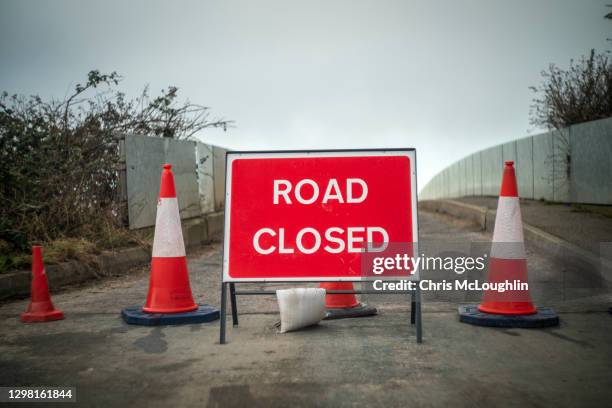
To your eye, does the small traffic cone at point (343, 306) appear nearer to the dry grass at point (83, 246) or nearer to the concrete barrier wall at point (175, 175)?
the dry grass at point (83, 246)

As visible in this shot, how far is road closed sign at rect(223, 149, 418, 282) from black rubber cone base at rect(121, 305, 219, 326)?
0.73 meters

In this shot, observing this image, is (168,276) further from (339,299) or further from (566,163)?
(566,163)

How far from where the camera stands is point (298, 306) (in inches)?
220

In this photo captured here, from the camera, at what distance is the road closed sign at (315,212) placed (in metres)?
5.54

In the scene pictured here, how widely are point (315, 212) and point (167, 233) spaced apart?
1.40m

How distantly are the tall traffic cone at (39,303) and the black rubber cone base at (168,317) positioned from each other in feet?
2.07

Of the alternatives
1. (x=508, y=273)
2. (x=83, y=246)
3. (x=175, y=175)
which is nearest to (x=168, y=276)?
(x=508, y=273)

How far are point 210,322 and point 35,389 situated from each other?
6.90 feet

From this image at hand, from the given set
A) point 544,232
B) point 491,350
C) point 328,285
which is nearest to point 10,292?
point 328,285

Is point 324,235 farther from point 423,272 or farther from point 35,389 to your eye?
point 423,272

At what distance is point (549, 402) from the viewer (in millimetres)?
3713

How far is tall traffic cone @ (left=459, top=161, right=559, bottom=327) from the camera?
5859mm

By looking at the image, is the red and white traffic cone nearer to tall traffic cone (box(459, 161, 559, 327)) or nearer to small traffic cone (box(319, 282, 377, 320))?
small traffic cone (box(319, 282, 377, 320))

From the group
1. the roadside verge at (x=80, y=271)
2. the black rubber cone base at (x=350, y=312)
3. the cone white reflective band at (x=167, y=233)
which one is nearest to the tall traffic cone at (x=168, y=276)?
the cone white reflective band at (x=167, y=233)
